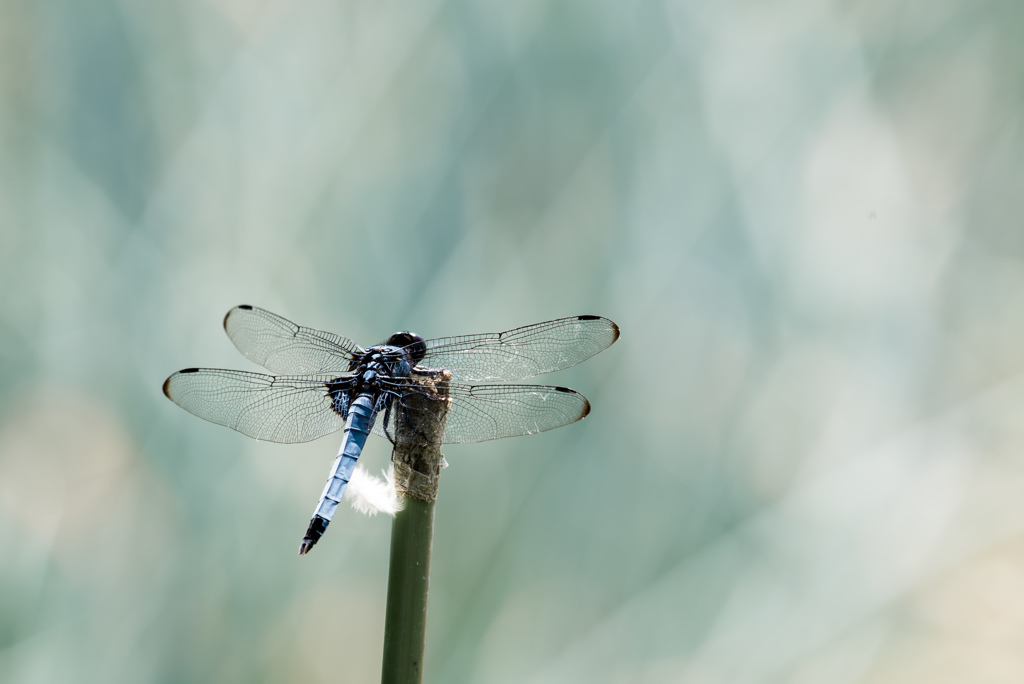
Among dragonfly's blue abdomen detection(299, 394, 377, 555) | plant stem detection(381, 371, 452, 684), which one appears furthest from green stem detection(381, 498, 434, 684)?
dragonfly's blue abdomen detection(299, 394, 377, 555)

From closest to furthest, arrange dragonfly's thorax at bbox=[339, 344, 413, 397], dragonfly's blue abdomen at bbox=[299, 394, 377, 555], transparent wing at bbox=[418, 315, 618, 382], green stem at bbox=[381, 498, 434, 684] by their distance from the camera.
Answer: green stem at bbox=[381, 498, 434, 684]
dragonfly's blue abdomen at bbox=[299, 394, 377, 555]
dragonfly's thorax at bbox=[339, 344, 413, 397]
transparent wing at bbox=[418, 315, 618, 382]

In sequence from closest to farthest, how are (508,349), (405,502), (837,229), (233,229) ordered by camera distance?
(405,502) → (508,349) → (233,229) → (837,229)

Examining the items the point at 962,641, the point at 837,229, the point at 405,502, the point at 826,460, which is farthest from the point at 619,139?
the point at 405,502

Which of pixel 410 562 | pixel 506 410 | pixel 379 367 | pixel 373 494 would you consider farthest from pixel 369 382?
pixel 410 562

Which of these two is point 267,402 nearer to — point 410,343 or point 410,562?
point 410,343

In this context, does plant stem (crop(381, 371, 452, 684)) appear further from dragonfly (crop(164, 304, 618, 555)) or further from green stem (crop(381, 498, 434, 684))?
dragonfly (crop(164, 304, 618, 555))

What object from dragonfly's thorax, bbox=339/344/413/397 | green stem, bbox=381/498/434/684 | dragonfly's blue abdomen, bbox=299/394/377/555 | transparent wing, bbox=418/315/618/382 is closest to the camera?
Answer: green stem, bbox=381/498/434/684

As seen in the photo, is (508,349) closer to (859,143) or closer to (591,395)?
(591,395)
